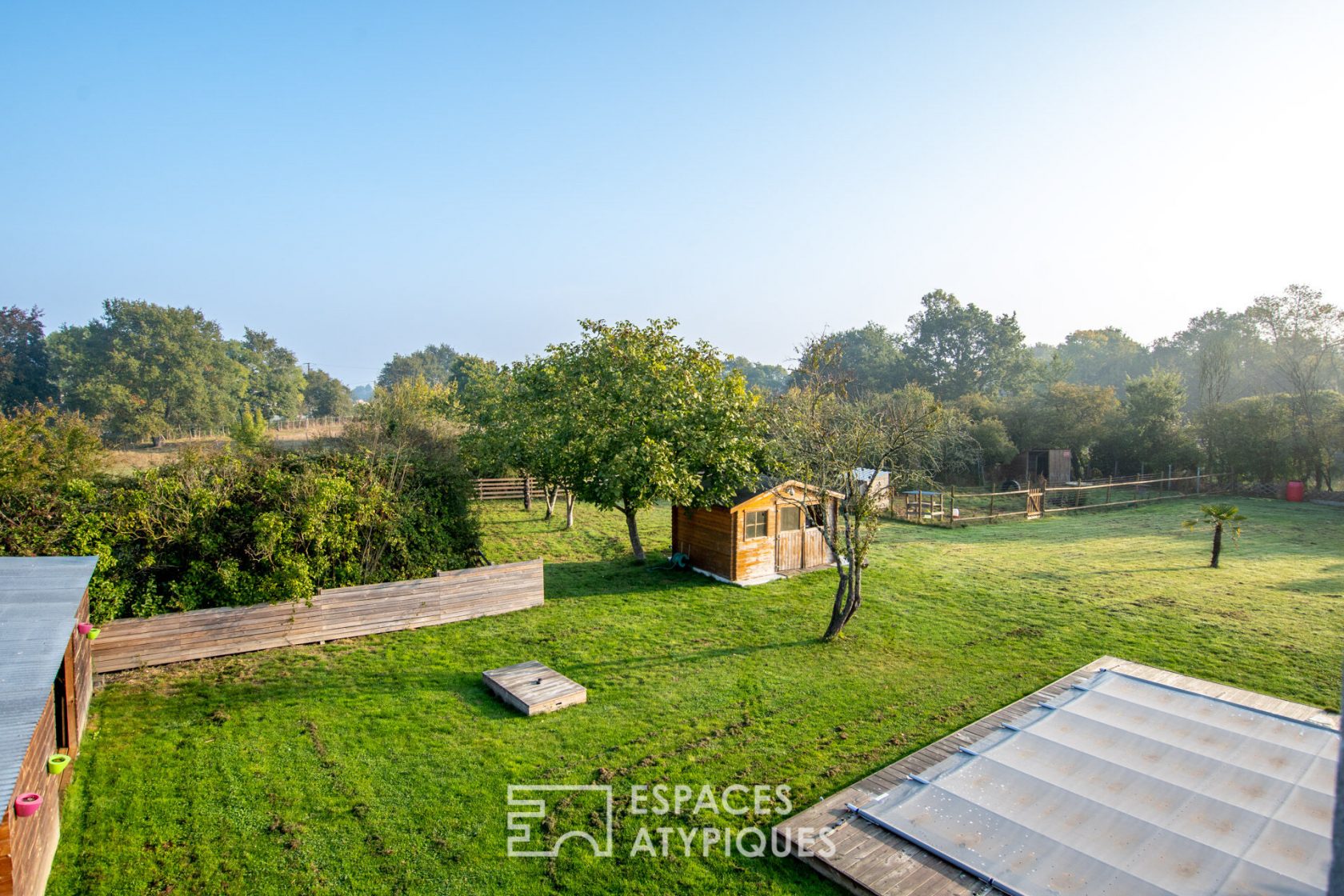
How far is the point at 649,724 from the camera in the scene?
8.00 metres

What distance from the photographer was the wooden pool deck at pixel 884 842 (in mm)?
5164

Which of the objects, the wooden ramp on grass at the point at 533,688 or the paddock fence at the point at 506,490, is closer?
the wooden ramp on grass at the point at 533,688

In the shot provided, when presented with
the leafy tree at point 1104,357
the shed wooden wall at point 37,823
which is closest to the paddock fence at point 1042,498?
the shed wooden wall at point 37,823

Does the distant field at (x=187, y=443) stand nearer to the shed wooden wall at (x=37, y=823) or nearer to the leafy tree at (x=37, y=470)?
the leafy tree at (x=37, y=470)

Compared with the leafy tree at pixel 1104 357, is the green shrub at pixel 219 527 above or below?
below

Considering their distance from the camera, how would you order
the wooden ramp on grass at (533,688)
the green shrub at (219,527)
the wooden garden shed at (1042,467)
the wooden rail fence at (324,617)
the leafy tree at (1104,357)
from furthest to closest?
the leafy tree at (1104,357)
the wooden garden shed at (1042,467)
the green shrub at (219,527)
the wooden rail fence at (324,617)
the wooden ramp on grass at (533,688)

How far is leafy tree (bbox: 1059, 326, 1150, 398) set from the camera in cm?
7188

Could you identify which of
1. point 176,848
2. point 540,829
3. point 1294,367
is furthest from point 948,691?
point 1294,367

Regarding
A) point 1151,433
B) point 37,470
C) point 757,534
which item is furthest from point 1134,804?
point 1151,433

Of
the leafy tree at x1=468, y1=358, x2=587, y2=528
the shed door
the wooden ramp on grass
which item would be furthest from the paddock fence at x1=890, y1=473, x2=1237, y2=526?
the wooden ramp on grass

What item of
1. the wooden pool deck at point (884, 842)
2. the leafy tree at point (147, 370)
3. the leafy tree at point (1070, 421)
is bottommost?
the wooden pool deck at point (884, 842)

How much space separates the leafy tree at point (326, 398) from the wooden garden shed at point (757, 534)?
177 ft

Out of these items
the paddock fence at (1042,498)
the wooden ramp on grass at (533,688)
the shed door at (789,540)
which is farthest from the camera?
the paddock fence at (1042,498)

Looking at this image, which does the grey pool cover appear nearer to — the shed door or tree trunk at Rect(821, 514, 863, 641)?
tree trunk at Rect(821, 514, 863, 641)
